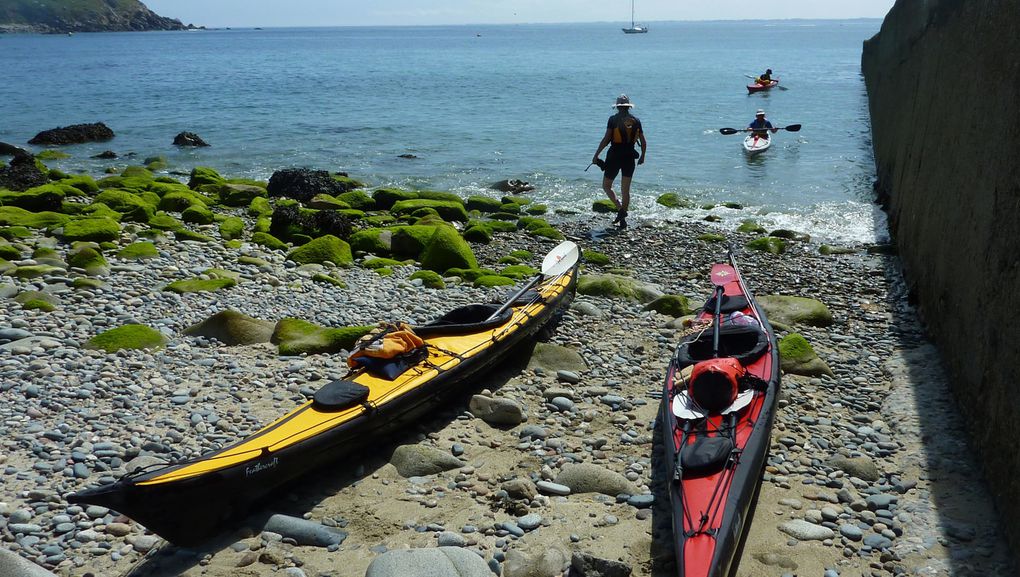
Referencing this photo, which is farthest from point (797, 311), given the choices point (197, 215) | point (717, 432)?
point (197, 215)

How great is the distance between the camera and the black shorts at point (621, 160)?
1459 centimetres

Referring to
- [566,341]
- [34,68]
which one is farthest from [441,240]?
[34,68]

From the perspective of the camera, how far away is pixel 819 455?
21.9 feet

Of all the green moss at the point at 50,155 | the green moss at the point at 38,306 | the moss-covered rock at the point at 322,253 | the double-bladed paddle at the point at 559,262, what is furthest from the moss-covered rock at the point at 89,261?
the green moss at the point at 50,155

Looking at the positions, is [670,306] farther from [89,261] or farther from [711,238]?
[89,261]

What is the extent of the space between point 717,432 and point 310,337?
4512mm

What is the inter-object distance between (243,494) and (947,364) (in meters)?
6.70

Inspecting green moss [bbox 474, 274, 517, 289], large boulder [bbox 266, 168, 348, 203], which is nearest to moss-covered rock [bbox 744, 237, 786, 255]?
green moss [bbox 474, 274, 517, 289]

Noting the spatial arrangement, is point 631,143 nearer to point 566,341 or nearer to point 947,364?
point 566,341

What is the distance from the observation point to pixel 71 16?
15775 centimetres

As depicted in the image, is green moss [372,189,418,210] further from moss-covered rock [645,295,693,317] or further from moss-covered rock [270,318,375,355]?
moss-covered rock [270,318,375,355]

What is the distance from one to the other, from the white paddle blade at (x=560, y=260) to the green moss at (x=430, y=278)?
1700 millimetres

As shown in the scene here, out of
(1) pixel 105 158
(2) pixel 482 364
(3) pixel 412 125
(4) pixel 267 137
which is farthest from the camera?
(3) pixel 412 125

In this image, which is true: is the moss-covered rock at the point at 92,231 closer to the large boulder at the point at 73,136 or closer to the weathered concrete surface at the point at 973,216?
the weathered concrete surface at the point at 973,216
